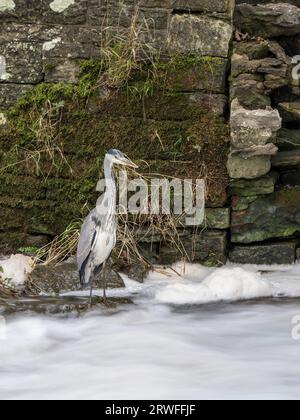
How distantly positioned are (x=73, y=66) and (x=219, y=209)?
1.53m

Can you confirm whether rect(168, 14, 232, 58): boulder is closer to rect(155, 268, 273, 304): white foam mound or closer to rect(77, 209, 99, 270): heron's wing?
rect(77, 209, 99, 270): heron's wing

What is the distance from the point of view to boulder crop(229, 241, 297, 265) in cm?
695

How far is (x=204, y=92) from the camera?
22.4ft

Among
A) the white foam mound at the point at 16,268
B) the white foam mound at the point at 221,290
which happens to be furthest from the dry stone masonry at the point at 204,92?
the white foam mound at the point at 221,290

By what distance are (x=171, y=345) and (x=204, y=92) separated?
7.82ft

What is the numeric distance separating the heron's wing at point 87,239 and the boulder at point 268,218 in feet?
4.37

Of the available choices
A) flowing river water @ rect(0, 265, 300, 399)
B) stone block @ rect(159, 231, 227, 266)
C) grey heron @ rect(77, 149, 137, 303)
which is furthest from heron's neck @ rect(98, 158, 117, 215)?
stone block @ rect(159, 231, 227, 266)

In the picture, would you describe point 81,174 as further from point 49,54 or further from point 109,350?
point 109,350

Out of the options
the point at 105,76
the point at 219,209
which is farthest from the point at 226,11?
the point at 219,209

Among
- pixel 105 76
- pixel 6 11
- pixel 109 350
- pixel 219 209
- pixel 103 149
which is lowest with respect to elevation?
pixel 109 350

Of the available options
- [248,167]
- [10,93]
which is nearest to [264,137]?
[248,167]

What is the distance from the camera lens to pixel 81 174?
690 cm

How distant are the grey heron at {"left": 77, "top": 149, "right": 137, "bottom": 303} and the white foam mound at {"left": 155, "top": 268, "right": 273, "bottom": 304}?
1.56 ft

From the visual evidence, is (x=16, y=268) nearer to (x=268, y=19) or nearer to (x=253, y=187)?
(x=253, y=187)
